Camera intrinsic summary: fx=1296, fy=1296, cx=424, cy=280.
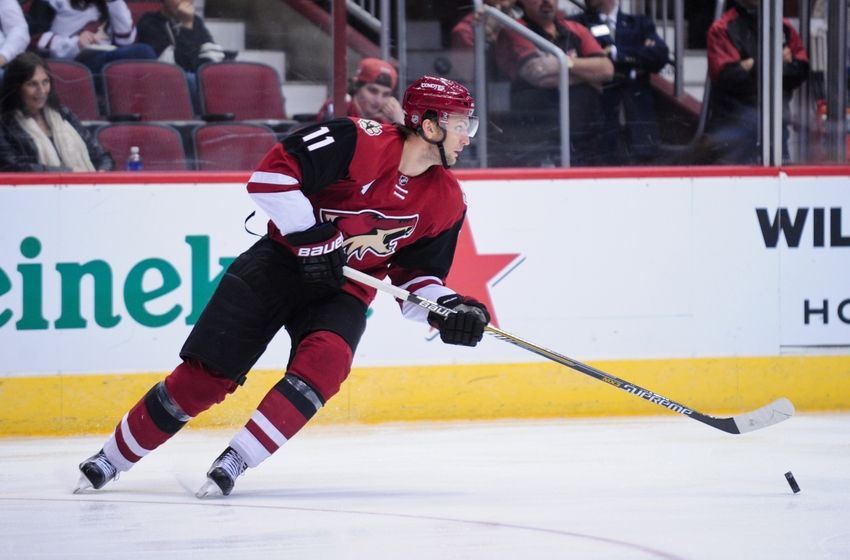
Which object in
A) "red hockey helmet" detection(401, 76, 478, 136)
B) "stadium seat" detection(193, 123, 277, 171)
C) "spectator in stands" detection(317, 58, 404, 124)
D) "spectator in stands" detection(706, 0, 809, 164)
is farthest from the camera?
"spectator in stands" detection(706, 0, 809, 164)

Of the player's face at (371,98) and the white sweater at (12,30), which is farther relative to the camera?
the player's face at (371,98)

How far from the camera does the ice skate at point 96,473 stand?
324 cm

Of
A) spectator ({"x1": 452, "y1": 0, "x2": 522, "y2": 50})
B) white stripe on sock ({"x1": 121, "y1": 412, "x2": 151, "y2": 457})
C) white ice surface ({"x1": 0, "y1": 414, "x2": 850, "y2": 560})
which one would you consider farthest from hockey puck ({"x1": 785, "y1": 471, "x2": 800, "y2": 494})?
spectator ({"x1": 452, "y1": 0, "x2": 522, "y2": 50})

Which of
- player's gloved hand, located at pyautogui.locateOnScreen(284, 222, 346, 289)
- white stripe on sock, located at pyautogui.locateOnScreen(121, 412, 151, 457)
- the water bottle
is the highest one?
the water bottle

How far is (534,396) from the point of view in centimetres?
473

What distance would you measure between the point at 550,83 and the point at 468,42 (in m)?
0.35

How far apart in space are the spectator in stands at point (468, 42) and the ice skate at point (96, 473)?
214 cm

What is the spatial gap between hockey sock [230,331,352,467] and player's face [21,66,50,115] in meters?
1.85

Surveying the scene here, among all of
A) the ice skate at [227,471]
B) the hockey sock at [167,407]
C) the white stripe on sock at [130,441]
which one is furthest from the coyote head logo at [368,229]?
the white stripe on sock at [130,441]

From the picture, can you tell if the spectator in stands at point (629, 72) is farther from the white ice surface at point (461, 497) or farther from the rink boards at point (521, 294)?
the white ice surface at point (461, 497)

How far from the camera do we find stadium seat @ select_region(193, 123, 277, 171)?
4.59 m

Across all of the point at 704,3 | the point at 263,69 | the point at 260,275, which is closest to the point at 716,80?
the point at 704,3

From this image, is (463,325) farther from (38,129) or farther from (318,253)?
(38,129)

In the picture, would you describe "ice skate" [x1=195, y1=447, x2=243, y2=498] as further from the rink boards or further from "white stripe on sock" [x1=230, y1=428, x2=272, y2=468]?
the rink boards
